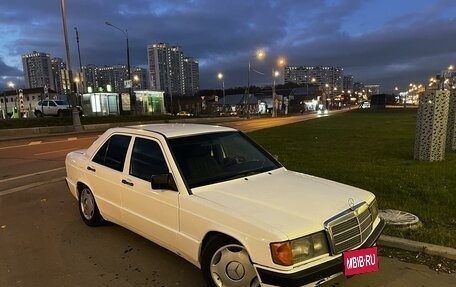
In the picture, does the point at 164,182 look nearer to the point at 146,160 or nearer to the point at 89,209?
the point at 146,160

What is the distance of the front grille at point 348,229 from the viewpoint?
3.29 metres

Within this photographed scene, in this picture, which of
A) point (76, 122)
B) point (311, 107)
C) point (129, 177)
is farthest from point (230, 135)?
point (311, 107)

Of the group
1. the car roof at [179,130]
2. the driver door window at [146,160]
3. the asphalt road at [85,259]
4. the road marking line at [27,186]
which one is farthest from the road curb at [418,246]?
the road marking line at [27,186]

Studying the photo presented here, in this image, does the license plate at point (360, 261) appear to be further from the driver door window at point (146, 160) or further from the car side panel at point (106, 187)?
the car side panel at point (106, 187)

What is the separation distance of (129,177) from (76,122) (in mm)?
24742

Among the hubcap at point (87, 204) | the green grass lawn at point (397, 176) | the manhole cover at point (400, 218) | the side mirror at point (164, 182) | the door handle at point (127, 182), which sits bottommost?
A: the green grass lawn at point (397, 176)

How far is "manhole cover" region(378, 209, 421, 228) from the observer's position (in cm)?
519

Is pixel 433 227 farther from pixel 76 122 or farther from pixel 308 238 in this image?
pixel 76 122

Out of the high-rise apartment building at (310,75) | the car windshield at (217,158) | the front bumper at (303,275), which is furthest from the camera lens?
the high-rise apartment building at (310,75)

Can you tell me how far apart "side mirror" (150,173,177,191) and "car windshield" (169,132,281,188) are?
15 centimetres

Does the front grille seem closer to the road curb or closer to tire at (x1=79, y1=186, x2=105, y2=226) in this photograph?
the road curb

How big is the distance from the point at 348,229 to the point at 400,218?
2.34 m

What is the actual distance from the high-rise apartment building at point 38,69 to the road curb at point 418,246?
121 meters

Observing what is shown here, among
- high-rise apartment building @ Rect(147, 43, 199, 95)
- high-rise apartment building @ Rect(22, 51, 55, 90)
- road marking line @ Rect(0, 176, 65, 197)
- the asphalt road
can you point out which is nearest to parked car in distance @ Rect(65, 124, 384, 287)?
the asphalt road
